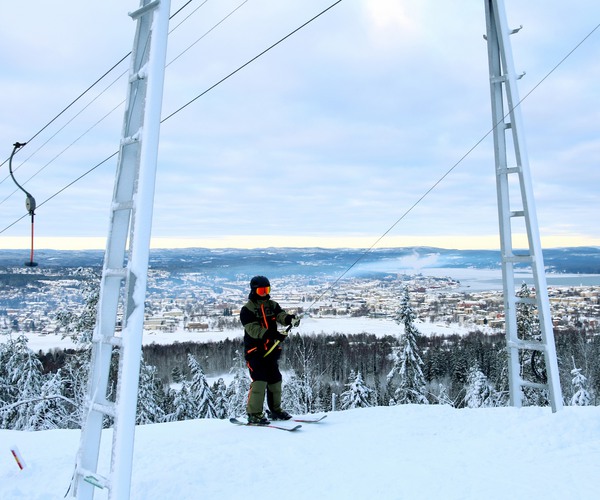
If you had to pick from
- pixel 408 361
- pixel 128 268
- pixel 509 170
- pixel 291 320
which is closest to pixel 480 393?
pixel 408 361

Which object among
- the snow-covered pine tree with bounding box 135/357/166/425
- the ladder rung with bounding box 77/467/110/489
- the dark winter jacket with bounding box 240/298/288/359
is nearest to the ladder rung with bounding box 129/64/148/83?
the ladder rung with bounding box 77/467/110/489

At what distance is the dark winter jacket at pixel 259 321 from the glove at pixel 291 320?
0.11ft

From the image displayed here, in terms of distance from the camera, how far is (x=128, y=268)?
3.49m

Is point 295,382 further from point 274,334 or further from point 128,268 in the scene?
point 128,268

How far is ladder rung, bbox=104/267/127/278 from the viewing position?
3629mm

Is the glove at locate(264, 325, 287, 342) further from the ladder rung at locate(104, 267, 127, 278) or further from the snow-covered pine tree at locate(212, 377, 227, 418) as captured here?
the snow-covered pine tree at locate(212, 377, 227, 418)

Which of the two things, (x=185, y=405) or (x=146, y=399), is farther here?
(x=185, y=405)

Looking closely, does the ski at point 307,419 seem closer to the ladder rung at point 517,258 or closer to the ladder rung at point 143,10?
the ladder rung at point 517,258

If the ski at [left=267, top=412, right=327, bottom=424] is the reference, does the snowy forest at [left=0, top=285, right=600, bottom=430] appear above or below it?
below

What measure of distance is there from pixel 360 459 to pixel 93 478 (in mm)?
2628

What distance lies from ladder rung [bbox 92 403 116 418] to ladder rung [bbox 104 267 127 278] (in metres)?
0.92

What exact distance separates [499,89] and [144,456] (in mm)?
6669

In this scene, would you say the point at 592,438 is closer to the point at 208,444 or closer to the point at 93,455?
the point at 208,444

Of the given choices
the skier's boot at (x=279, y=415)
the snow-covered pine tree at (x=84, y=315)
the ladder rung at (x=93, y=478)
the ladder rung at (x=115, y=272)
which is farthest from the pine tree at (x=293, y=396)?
the ladder rung at (x=115, y=272)
